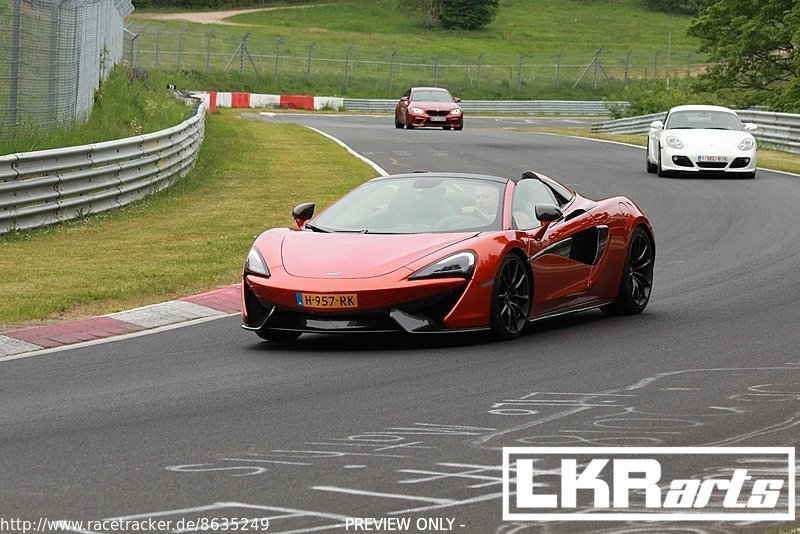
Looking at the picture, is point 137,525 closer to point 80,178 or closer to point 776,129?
point 80,178

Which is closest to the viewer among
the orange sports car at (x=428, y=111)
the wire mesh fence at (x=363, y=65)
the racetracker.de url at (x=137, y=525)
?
the racetracker.de url at (x=137, y=525)

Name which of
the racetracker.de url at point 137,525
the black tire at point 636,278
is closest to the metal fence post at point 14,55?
the black tire at point 636,278

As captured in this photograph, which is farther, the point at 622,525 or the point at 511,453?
the point at 511,453

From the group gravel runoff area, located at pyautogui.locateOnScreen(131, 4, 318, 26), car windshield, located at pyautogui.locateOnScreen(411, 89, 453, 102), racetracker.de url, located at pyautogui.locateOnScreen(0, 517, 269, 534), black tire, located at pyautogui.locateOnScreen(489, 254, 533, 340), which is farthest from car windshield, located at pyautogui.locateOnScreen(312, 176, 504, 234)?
gravel runoff area, located at pyautogui.locateOnScreen(131, 4, 318, 26)

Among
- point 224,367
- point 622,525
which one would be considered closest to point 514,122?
point 224,367

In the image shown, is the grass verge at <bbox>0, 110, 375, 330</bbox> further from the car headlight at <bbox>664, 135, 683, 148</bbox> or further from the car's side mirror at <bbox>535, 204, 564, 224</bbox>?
the car headlight at <bbox>664, 135, 683, 148</bbox>

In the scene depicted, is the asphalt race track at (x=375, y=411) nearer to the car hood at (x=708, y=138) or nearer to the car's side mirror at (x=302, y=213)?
the car's side mirror at (x=302, y=213)

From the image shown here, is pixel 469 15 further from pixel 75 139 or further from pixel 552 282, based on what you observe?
pixel 552 282

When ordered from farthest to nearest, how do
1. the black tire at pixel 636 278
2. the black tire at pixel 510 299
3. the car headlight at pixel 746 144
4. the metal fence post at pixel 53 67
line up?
the car headlight at pixel 746 144, the metal fence post at pixel 53 67, the black tire at pixel 636 278, the black tire at pixel 510 299

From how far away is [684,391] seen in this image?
8.23 metres

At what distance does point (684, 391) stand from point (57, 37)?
1373cm

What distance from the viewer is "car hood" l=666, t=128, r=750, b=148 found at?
26500 millimetres

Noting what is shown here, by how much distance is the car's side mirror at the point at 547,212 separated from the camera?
10.5 metres

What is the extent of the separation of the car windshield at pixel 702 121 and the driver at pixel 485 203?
16708 mm
